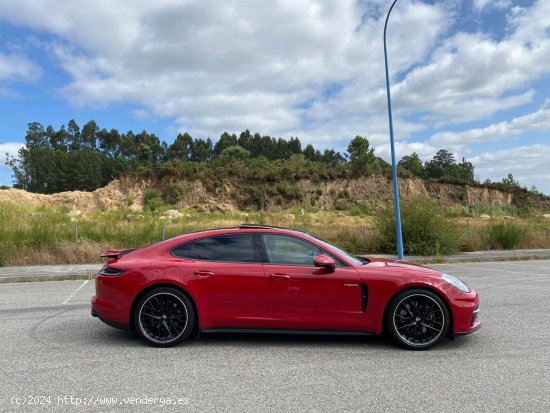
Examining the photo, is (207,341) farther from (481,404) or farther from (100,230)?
(100,230)

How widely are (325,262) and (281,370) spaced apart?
1.30 meters

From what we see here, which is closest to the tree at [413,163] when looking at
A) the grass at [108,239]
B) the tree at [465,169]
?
the tree at [465,169]

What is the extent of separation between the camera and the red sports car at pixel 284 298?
5391 mm

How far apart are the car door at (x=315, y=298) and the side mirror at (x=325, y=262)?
0.17 feet

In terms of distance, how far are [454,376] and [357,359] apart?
99 centimetres

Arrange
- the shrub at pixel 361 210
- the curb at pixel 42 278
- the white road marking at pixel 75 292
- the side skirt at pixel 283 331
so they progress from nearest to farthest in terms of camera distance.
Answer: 1. the side skirt at pixel 283 331
2. the white road marking at pixel 75 292
3. the curb at pixel 42 278
4. the shrub at pixel 361 210

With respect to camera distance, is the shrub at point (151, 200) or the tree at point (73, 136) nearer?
the shrub at point (151, 200)

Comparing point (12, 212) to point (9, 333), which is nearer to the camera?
point (9, 333)

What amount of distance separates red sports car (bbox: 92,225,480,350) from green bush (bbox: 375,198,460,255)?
13.1 meters

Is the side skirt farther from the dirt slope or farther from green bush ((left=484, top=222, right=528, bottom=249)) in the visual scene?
the dirt slope

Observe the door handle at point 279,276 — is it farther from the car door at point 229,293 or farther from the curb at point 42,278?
the curb at point 42,278

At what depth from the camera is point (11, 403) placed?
12.8ft

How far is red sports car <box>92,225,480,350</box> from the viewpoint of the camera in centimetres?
539

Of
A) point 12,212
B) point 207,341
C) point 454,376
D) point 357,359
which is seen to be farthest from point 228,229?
point 12,212
